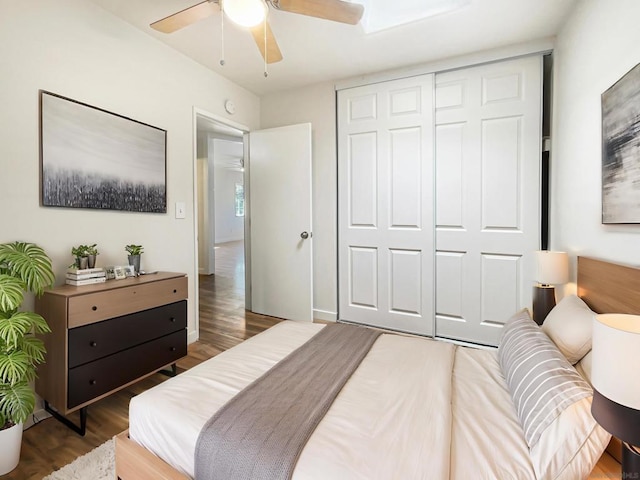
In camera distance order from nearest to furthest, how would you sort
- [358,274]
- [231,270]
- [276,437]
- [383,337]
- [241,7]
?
[276,437] → [241,7] → [383,337] → [358,274] → [231,270]

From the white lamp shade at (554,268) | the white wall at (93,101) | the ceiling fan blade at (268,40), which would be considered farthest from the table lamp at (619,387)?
the white wall at (93,101)

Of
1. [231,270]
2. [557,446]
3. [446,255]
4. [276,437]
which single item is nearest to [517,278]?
[446,255]

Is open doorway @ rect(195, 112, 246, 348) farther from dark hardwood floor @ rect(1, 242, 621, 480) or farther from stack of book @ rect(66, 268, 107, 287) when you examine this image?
stack of book @ rect(66, 268, 107, 287)

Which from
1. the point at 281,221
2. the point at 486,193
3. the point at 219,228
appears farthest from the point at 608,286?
the point at 219,228

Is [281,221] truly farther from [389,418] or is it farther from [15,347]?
[389,418]

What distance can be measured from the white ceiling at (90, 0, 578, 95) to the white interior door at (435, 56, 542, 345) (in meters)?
0.32

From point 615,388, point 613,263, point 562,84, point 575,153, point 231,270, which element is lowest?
point 231,270

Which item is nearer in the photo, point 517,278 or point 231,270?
point 517,278

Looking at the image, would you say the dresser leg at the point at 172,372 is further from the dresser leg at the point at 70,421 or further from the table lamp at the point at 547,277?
the table lamp at the point at 547,277

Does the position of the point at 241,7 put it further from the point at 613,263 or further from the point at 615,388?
the point at 613,263

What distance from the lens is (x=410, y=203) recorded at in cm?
Result: 301

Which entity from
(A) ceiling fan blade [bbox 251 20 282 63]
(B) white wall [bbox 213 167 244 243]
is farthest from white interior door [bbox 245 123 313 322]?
(B) white wall [bbox 213 167 244 243]

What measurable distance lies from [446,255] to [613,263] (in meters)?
1.47

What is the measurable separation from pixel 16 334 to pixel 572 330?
7.67ft
